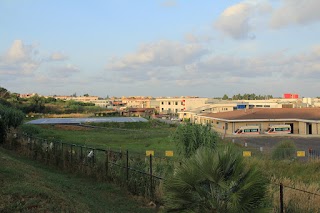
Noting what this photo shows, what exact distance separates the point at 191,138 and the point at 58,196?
8474 millimetres

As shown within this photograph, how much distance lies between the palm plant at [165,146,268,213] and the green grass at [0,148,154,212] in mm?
3165

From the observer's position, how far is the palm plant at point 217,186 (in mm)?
4891

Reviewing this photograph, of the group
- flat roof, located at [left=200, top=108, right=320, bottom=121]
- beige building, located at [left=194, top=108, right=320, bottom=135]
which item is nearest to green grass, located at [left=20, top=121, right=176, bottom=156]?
beige building, located at [left=194, top=108, right=320, bottom=135]

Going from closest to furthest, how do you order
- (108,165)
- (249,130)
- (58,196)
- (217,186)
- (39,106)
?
(217,186)
(58,196)
(108,165)
(249,130)
(39,106)

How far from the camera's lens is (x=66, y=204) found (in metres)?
7.64

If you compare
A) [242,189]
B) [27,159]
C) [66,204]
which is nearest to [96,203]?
[66,204]

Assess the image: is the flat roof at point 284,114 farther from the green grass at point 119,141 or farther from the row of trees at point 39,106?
the row of trees at point 39,106

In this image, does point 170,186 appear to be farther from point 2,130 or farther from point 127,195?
point 2,130

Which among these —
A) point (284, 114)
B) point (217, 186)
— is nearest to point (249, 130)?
point (284, 114)

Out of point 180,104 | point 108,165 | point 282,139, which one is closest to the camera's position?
point 108,165

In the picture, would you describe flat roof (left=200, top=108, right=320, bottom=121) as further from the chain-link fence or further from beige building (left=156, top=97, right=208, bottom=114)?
beige building (left=156, top=97, right=208, bottom=114)

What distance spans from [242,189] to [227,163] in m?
0.42

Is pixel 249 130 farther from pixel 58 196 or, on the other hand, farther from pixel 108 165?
pixel 58 196

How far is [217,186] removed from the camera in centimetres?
503
